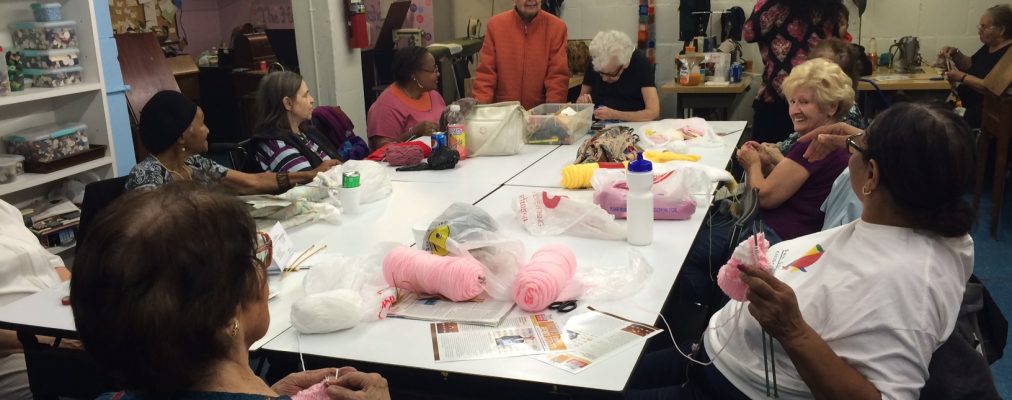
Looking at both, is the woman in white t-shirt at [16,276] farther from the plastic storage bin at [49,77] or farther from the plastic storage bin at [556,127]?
the plastic storage bin at [556,127]

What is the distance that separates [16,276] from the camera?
235 cm

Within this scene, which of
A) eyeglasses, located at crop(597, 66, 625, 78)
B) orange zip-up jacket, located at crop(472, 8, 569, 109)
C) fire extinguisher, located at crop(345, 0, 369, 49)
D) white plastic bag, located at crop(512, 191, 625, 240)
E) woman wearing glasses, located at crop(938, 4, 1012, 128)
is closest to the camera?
white plastic bag, located at crop(512, 191, 625, 240)

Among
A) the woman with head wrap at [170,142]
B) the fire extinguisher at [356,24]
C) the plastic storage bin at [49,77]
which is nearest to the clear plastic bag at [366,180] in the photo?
the woman with head wrap at [170,142]

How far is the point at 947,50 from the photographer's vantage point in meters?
5.90

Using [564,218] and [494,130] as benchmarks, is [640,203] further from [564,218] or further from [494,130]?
[494,130]

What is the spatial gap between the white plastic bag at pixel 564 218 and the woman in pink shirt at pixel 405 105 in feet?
5.41

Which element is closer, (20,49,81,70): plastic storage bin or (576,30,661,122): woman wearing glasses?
(20,49,81,70): plastic storage bin

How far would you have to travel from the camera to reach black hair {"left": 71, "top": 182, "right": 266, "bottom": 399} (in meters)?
0.97

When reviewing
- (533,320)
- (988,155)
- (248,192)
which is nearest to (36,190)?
(248,192)

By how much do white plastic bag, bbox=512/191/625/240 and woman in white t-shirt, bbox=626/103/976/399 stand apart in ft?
2.51

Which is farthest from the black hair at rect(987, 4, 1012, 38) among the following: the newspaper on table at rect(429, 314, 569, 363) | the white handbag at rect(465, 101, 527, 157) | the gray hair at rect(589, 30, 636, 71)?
the newspaper on table at rect(429, 314, 569, 363)

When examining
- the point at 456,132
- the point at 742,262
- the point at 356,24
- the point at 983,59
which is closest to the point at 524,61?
the point at 456,132

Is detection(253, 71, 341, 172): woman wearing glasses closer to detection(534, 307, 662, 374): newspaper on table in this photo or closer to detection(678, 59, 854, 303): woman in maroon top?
detection(678, 59, 854, 303): woman in maroon top

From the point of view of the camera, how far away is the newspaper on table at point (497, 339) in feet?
5.44
